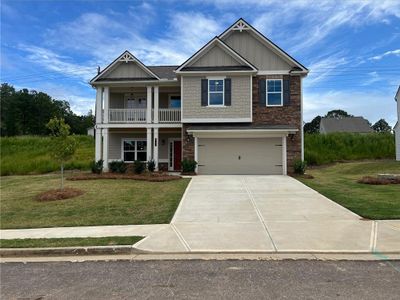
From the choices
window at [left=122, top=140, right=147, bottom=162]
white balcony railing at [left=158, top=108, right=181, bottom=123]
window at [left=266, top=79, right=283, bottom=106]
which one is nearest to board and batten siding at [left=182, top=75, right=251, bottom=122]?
window at [left=266, top=79, right=283, bottom=106]

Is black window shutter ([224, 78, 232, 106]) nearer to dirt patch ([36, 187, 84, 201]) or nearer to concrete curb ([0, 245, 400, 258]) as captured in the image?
dirt patch ([36, 187, 84, 201])

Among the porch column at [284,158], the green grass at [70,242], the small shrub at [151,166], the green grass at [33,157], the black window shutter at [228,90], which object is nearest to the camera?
the green grass at [70,242]

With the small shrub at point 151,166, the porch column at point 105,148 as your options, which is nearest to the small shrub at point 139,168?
the small shrub at point 151,166

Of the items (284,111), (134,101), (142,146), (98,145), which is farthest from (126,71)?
(284,111)

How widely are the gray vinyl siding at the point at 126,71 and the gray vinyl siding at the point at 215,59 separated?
3798 mm

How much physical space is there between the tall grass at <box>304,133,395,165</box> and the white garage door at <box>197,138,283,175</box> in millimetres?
11384

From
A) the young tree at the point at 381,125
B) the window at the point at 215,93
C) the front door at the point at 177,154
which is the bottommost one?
the front door at the point at 177,154

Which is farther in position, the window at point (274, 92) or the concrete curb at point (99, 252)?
the window at point (274, 92)

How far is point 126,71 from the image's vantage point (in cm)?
2236

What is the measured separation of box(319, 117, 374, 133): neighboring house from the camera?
62.2 metres

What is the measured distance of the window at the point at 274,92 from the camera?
21.1m

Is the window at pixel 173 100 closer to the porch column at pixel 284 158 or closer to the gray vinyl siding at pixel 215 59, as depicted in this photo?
the gray vinyl siding at pixel 215 59

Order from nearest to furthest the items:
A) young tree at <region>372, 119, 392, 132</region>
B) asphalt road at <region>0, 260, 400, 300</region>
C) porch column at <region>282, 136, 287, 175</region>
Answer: asphalt road at <region>0, 260, 400, 300</region> → porch column at <region>282, 136, 287, 175</region> → young tree at <region>372, 119, 392, 132</region>

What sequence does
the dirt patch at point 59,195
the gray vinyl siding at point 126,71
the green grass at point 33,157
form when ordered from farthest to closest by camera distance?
1. the green grass at point 33,157
2. the gray vinyl siding at point 126,71
3. the dirt patch at point 59,195
